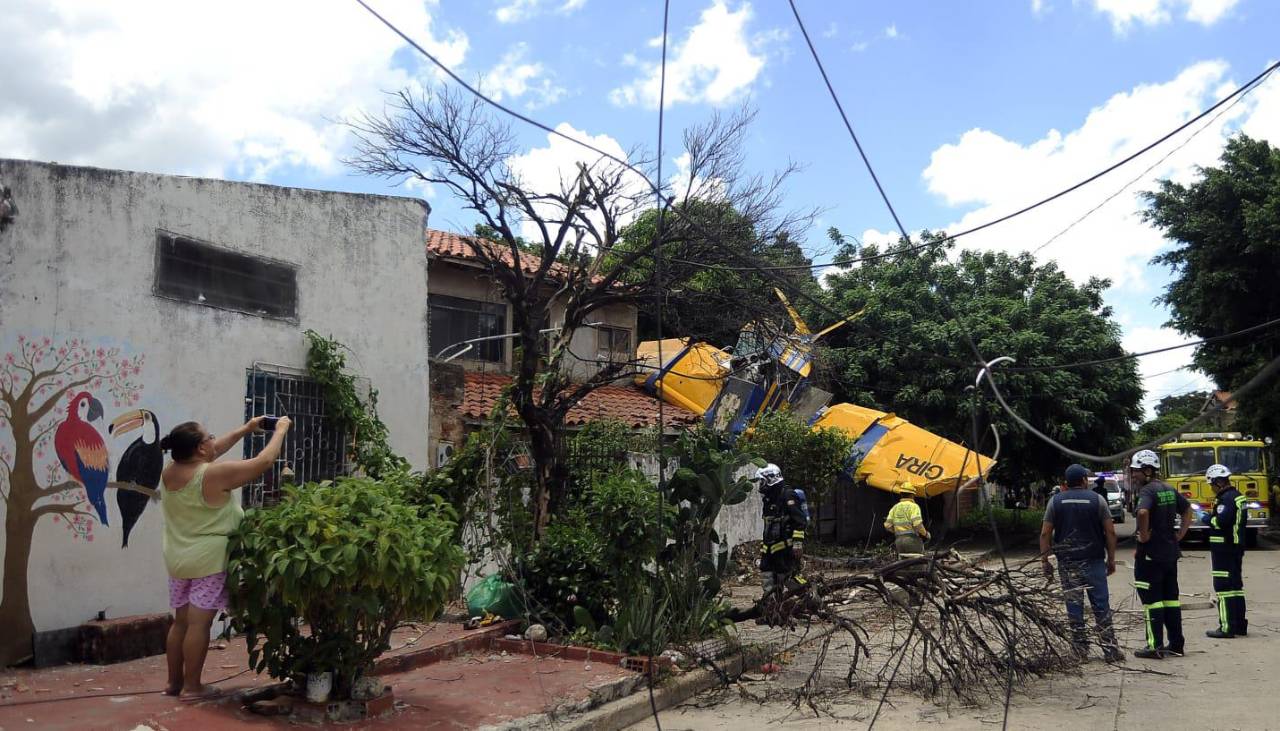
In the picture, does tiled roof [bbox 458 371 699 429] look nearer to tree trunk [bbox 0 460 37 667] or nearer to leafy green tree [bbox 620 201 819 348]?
leafy green tree [bbox 620 201 819 348]

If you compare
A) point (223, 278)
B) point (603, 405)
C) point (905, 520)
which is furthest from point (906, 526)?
point (223, 278)

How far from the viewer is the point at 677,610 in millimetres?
8180

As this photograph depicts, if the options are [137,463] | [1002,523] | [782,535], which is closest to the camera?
[137,463]

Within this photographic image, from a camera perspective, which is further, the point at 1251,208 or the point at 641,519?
the point at 1251,208

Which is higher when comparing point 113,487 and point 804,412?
point 804,412

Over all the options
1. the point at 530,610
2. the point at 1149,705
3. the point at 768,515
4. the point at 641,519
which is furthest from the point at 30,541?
the point at 1149,705

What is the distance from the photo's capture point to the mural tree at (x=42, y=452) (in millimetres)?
6672

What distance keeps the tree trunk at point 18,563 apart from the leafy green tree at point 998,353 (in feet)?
55.2

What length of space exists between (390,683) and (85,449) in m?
2.86

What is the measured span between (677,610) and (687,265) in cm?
401

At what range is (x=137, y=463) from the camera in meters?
7.50

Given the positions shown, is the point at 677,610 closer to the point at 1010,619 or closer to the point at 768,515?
the point at 768,515

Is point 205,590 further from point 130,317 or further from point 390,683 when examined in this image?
point 130,317

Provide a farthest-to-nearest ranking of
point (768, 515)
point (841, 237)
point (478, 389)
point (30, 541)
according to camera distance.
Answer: point (841, 237), point (478, 389), point (768, 515), point (30, 541)
